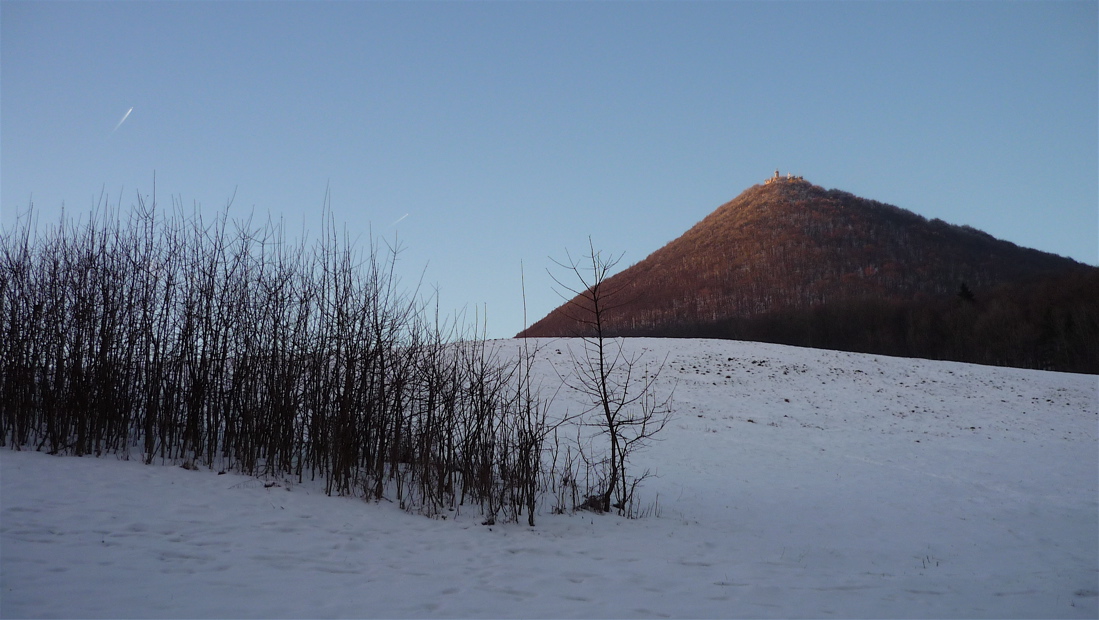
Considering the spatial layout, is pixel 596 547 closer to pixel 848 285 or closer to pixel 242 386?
pixel 242 386

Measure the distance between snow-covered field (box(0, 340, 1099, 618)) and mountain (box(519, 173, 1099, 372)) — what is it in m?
10.6

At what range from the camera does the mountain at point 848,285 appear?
46.1 meters

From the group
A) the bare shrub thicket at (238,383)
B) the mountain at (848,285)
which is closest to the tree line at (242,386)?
the bare shrub thicket at (238,383)

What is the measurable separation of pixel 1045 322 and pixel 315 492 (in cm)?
5379

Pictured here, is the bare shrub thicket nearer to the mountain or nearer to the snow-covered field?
the snow-covered field

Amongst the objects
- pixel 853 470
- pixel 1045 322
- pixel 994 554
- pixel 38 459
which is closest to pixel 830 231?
pixel 1045 322

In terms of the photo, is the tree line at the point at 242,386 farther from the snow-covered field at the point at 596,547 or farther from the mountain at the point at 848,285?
the mountain at the point at 848,285

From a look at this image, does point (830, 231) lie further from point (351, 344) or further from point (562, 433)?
point (351, 344)

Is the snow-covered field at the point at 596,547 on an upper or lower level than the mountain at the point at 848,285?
lower

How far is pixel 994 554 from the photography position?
863 centimetres

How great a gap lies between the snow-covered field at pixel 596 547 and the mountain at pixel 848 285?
10573mm

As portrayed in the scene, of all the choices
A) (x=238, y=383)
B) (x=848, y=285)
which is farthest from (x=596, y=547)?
(x=848, y=285)

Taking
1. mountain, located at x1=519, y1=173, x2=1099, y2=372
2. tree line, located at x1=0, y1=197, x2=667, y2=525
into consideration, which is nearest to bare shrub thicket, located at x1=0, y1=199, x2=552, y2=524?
tree line, located at x1=0, y1=197, x2=667, y2=525

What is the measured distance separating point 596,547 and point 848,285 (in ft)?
241
